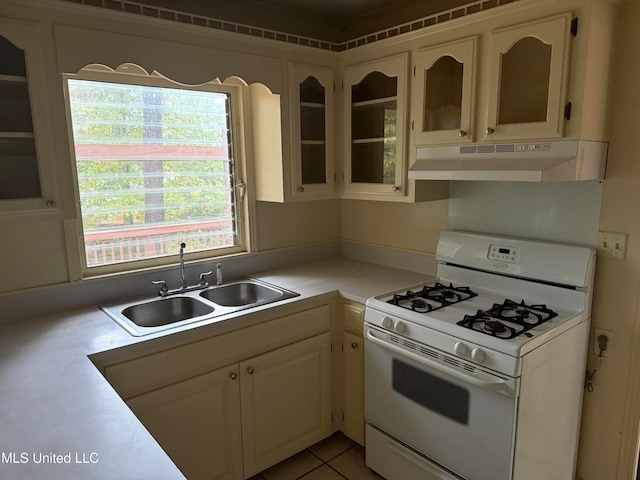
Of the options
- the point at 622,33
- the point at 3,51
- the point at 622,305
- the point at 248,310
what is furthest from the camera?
the point at 248,310

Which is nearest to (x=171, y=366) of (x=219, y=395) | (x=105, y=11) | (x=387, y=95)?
(x=219, y=395)

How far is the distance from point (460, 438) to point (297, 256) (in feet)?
4.97

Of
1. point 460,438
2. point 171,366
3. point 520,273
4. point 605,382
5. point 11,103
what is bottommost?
point 460,438

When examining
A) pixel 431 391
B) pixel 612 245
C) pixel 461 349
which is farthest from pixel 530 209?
pixel 431 391

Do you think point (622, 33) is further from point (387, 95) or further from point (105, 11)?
point (105, 11)

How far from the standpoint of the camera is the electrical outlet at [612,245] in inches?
72.5

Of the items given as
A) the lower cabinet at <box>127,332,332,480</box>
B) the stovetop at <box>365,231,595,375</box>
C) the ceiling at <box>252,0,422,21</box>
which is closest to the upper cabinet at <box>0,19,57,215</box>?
the lower cabinet at <box>127,332,332,480</box>

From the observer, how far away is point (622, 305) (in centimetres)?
187

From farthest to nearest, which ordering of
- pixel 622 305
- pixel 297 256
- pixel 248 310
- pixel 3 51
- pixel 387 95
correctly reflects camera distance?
pixel 297 256 → pixel 387 95 → pixel 248 310 → pixel 622 305 → pixel 3 51

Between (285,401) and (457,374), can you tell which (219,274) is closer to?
(285,401)

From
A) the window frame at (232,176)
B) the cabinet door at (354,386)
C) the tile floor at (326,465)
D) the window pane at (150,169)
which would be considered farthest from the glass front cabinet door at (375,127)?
the tile floor at (326,465)

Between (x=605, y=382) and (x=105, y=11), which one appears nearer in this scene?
(x=105, y=11)

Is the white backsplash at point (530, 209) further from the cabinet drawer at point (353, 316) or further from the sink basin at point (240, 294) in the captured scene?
the sink basin at point (240, 294)

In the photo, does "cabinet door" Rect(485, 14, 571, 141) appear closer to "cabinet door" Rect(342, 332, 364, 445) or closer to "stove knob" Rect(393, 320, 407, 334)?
"stove knob" Rect(393, 320, 407, 334)
